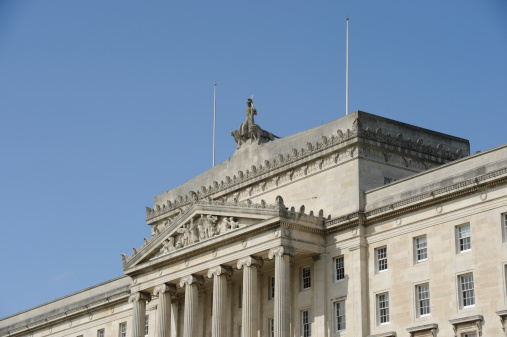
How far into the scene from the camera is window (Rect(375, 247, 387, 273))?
75.3m

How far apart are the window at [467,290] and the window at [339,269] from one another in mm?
10179

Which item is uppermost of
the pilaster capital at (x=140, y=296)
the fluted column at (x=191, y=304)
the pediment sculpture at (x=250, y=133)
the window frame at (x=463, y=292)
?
the pediment sculpture at (x=250, y=133)

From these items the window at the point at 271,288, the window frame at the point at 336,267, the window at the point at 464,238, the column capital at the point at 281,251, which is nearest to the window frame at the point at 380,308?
the window frame at the point at 336,267

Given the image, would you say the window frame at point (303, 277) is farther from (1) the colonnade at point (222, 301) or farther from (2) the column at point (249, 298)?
(2) the column at point (249, 298)

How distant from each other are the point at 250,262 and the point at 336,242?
6.08 meters

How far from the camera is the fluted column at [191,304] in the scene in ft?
273

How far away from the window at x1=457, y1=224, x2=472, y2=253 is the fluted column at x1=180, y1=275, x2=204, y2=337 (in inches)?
852

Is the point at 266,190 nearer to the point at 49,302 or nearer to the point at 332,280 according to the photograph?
the point at 332,280

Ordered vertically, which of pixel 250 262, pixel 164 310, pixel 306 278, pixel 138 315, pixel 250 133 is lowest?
pixel 164 310

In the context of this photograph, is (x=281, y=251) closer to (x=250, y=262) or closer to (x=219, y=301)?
(x=250, y=262)

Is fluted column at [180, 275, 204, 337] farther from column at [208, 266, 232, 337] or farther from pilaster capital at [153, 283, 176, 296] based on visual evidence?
pilaster capital at [153, 283, 176, 296]

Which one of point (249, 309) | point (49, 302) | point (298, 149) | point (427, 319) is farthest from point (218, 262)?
point (49, 302)

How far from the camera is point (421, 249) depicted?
7288 cm

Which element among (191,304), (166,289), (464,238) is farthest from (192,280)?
(464,238)
